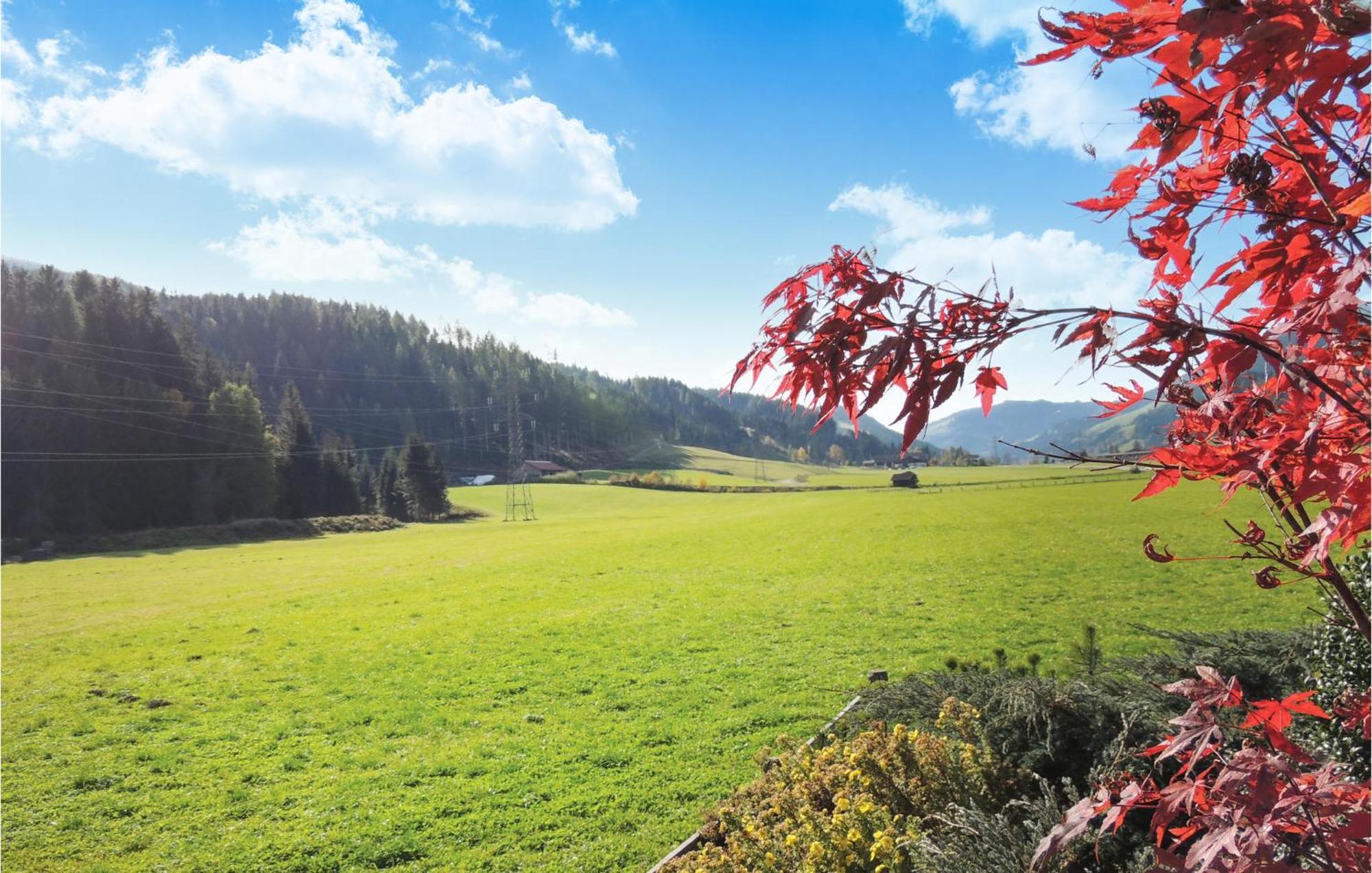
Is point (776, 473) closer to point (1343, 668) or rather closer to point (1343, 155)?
point (1343, 668)

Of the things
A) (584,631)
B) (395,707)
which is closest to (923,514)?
(584,631)

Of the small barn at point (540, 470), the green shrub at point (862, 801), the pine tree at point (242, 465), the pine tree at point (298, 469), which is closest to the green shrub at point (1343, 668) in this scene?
the green shrub at point (862, 801)

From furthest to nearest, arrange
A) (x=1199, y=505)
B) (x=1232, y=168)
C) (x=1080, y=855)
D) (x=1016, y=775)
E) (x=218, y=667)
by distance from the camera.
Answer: (x=1199, y=505)
(x=218, y=667)
(x=1016, y=775)
(x=1080, y=855)
(x=1232, y=168)

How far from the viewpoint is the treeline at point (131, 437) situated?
3700 cm

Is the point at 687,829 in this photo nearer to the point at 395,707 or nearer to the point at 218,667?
the point at 395,707

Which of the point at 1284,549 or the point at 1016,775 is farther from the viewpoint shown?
the point at 1016,775

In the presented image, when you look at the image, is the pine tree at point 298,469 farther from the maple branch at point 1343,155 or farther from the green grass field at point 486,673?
the maple branch at point 1343,155

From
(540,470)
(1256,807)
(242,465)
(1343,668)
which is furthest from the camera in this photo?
(540,470)

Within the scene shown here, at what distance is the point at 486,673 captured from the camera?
388 inches

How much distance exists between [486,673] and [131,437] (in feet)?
149

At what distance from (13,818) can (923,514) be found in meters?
28.8

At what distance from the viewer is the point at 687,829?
5.22m

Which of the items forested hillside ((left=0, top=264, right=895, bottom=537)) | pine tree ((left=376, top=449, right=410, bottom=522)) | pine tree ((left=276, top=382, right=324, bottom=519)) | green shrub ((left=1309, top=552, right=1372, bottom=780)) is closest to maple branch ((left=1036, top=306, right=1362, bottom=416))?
green shrub ((left=1309, top=552, right=1372, bottom=780))

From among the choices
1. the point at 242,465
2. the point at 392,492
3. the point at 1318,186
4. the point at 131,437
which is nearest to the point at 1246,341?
the point at 1318,186
